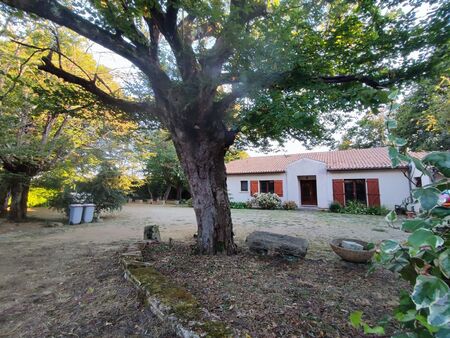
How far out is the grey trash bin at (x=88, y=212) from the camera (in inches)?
432

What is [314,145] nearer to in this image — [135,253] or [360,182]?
[135,253]

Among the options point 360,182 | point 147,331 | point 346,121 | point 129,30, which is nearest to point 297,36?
point 346,121

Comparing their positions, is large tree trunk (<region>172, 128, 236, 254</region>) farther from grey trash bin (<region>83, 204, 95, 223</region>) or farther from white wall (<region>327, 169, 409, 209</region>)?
white wall (<region>327, 169, 409, 209</region>)

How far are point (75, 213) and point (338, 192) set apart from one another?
14.8m

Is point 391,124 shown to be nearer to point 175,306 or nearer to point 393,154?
point 393,154

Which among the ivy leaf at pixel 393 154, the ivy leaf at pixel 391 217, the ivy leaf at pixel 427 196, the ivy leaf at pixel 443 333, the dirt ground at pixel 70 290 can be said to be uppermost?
the ivy leaf at pixel 393 154

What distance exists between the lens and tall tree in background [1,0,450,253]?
358cm

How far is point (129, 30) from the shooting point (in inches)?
149

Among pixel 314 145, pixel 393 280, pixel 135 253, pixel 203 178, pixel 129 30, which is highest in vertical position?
pixel 129 30

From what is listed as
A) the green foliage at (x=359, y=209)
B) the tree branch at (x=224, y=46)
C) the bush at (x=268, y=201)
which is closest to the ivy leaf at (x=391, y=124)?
the tree branch at (x=224, y=46)

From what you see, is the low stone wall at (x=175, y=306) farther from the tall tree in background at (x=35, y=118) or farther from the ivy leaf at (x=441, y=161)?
the tall tree in background at (x=35, y=118)

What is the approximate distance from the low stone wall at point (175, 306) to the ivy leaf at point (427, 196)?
1.89 metres

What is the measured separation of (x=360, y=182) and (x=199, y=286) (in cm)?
1495

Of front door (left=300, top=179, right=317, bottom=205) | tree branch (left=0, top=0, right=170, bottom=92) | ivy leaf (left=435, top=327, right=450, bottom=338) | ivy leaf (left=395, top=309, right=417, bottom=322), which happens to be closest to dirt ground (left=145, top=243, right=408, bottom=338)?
ivy leaf (left=395, top=309, right=417, bottom=322)
